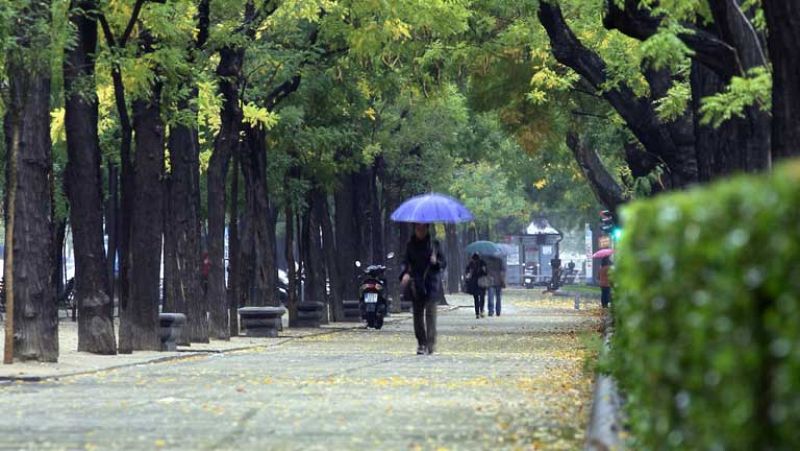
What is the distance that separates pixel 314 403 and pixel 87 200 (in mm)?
10479

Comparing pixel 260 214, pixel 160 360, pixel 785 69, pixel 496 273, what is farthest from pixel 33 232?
pixel 496 273

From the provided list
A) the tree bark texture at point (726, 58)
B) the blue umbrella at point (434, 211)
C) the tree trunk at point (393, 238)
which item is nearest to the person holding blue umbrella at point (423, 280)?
the blue umbrella at point (434, 211)

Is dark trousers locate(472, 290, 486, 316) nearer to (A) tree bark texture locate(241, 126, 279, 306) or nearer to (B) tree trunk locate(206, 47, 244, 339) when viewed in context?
(A) tree bark texture locate(241, 126, 279, 306)

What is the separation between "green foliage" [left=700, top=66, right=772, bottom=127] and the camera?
1661 centimetres

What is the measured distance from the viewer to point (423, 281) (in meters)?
27.2

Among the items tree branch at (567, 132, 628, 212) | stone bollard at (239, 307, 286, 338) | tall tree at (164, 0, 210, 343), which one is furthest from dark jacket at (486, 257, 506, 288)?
tall tree at (164, 0, 210, 343)

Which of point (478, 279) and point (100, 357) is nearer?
point (100, 357)

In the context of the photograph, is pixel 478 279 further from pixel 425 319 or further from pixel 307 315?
pixel 425 319

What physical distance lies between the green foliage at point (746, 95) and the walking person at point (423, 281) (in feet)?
31.8

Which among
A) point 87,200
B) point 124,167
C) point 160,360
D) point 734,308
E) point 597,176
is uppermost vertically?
point 597,176

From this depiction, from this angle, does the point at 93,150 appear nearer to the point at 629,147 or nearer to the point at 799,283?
the point at 629,147

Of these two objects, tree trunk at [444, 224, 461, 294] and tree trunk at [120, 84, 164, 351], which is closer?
tree trunk at [120, 84, 164, 351]

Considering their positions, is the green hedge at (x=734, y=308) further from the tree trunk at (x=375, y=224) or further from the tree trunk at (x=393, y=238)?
the tree trunk at (x=375, y=224)

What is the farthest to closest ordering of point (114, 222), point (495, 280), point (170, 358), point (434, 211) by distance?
point (495, 280)
point (114, 222)
point (434, 211)
point (170, 358)
